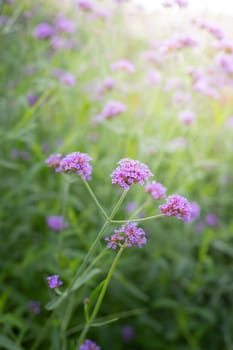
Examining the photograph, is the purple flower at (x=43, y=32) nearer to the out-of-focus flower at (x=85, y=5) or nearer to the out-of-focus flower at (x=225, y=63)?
the out-of-focus flower at (x=85, y=5)

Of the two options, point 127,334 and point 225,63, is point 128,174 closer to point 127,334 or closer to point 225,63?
point 127,334

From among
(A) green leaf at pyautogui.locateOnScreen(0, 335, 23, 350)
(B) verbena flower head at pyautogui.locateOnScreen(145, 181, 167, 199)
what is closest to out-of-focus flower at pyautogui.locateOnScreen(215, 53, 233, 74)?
(B) verbena flower head at pyautogui.locateOnScreen(145, 181, 167, 199)

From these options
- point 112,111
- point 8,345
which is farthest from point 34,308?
point 112,111

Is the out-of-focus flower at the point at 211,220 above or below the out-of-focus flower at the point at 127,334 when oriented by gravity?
above

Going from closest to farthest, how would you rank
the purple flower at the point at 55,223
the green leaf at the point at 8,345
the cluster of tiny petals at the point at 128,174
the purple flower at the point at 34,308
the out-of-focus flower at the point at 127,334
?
the cluster of tiny petals at the point at 128,174 → the green leaf at the point at 8,345 → the purple flower at the point at 34,308 → the purple flower at the point at 55,223 → the out-of-focus flower at the point at 127,334

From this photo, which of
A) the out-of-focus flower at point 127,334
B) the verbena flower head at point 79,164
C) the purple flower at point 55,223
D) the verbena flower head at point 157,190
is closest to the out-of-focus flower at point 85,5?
the purple flower at point 55,223

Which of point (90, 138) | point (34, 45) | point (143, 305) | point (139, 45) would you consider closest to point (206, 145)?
point (90, 138)

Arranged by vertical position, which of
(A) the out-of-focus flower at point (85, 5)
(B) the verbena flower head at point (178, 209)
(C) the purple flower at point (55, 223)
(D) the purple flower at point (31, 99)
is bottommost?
(B) the verbena flower head at point (178, 209)

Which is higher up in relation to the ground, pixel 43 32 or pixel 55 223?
pixel 43 32
